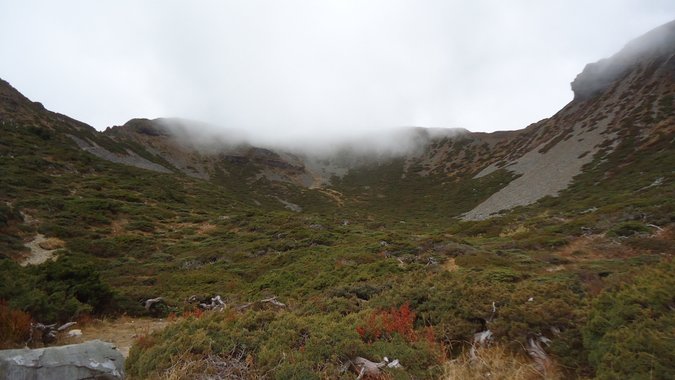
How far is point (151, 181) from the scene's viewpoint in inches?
2197

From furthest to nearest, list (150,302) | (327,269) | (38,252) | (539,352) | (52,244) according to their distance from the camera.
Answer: (52,244) < (38,252) < (327,269) < (150,302) < (539,352)

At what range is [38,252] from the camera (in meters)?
20.0

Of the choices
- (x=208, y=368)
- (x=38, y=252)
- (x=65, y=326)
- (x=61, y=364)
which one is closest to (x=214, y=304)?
(x=65, y=326)

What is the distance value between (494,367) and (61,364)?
20.3ft

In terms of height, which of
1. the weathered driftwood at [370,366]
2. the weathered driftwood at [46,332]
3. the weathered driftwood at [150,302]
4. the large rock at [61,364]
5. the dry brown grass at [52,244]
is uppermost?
the large rock at [61,364]

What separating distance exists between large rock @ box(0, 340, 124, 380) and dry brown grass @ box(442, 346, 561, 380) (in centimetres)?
505

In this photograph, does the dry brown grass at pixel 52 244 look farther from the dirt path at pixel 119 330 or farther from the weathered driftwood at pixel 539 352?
the weathered driftwood at pixel 539 352

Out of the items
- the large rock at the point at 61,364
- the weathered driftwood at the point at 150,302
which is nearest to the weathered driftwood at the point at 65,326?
the weathered driftwood at the point at 150,302

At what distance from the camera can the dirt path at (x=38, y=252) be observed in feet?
60.7

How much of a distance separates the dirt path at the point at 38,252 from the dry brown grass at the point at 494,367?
22.0m

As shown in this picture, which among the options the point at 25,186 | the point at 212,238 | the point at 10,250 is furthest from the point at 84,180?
the point at 10,250

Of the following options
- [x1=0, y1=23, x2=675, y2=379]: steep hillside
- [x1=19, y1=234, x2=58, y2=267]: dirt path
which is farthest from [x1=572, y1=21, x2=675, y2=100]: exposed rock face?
[x1=19, y1=234, x2=58, y2=267]: dirt path

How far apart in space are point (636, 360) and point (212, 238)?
29.6m

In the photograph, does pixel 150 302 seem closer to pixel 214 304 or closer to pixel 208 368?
pixel 214 304
